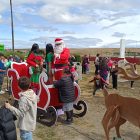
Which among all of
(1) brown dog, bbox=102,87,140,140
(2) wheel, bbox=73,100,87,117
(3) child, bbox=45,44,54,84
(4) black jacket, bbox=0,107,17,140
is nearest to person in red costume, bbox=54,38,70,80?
(3) child, bbox=45,44,54,84

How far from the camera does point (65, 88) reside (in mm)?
7410

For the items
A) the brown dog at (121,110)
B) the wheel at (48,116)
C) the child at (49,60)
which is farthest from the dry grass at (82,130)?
the child at (49,60)

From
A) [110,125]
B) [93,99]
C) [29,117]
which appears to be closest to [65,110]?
[110,125]

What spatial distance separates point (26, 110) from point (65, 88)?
2882mm

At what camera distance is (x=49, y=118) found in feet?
25.5

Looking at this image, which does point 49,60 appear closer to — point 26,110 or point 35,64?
point 35,64

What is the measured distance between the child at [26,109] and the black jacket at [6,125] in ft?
0.38

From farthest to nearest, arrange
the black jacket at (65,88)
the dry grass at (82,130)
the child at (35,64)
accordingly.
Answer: the child at (35,64)
the black jacket at (65,88)
the dry grass at (82,130)

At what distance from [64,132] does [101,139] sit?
87cm

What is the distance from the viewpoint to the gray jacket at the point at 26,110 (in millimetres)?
4531

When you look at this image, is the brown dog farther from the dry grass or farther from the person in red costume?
the person in red costume

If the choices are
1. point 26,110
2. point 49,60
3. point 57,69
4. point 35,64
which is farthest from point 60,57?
point 26,110

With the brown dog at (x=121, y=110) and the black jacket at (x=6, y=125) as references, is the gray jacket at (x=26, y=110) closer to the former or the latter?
the black jacket at (x=6, y=125)

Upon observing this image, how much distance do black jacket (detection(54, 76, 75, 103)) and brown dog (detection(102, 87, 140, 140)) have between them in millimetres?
1482
